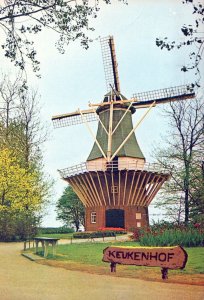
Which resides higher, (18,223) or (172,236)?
(18,223)

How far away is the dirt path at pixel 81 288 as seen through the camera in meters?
4.01

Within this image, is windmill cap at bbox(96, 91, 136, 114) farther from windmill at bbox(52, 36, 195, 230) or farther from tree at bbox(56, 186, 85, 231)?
tree at bbox(56, 186, 85, 231)

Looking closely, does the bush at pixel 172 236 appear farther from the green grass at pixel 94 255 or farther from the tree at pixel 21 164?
the tree at pixel 21 164

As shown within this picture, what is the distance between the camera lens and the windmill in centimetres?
1037

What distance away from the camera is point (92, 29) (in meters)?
4.50

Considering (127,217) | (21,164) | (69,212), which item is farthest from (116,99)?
(21,164)

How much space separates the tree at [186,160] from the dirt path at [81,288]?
2.91 metres

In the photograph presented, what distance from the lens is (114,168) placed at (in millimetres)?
13227

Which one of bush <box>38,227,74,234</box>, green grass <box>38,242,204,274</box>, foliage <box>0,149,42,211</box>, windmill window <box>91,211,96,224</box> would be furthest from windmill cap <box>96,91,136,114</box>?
bush <box>38,227,74,234</box>

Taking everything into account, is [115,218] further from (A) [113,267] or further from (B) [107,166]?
(A) [113,267]

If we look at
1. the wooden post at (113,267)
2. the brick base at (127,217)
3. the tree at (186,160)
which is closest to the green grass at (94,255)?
the wooden post at (113,267)

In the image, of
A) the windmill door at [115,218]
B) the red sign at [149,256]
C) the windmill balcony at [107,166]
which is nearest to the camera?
the red sign at [149,256]

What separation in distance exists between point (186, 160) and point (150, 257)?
9.52 feet

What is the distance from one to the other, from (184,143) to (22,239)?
3.73 metres
